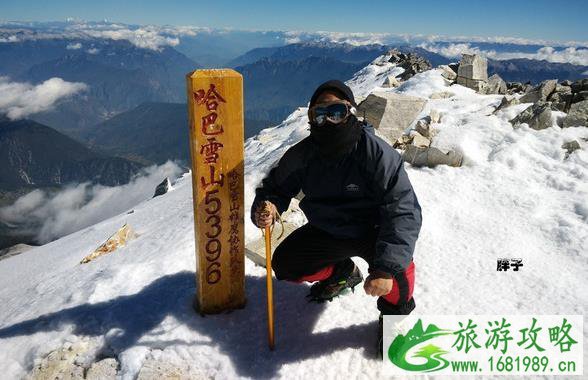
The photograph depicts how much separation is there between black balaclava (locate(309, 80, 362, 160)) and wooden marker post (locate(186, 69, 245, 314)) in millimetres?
950

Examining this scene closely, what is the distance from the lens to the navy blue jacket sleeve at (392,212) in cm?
359

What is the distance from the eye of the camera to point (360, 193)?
4.01 meters

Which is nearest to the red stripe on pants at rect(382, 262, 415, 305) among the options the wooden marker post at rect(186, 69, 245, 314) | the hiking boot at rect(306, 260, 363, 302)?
the hiking boot at rect(306, 260, 363, 302)

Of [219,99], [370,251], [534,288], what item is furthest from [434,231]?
[219,99]

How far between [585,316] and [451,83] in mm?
18194

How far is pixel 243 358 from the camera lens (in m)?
4.31

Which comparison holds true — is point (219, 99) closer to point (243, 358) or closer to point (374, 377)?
point (243, 358)

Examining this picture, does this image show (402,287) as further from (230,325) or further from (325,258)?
(230,325)

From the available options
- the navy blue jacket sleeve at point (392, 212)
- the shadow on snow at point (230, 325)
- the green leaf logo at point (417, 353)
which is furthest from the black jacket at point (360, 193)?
the shadow on snow at point (230, 325)

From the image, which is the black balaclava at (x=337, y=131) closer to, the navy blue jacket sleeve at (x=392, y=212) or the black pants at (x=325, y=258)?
the navy blue jacket sleeve at (x=392, y=212)

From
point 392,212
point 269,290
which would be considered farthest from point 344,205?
point 269,290

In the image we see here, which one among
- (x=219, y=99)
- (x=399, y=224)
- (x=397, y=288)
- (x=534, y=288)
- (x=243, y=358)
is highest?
(x=219, y=99)

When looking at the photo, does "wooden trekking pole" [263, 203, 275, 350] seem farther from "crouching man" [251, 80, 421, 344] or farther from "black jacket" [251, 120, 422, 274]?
"black jacket" [251, 120, 422, 274]

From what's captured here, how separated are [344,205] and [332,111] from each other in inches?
42.8
